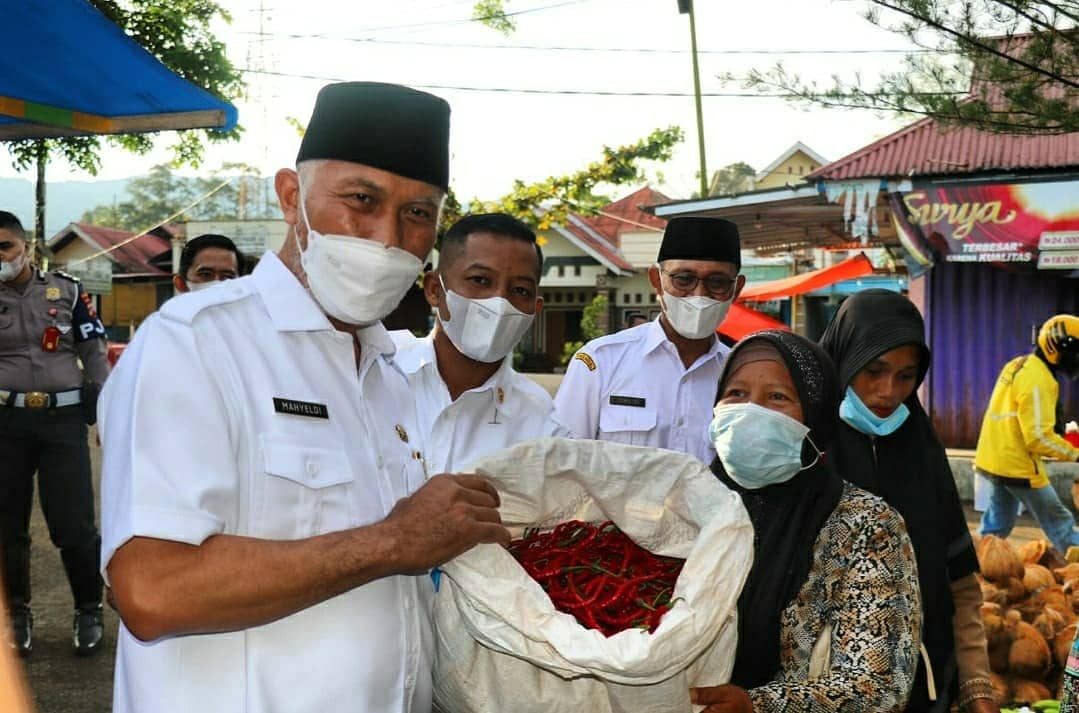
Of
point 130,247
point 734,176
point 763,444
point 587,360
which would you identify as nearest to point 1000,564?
point 587,360

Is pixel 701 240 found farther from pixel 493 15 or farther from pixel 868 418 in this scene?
pixel 493 15

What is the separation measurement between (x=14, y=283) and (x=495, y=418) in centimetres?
343

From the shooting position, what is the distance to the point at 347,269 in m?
1.92

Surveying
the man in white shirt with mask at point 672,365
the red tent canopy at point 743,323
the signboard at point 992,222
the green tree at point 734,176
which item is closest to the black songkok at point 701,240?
the man in white shirt with mask at point 672,365

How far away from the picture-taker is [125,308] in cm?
3762

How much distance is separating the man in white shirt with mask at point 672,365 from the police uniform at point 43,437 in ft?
9.36

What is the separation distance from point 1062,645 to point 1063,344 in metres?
3.33

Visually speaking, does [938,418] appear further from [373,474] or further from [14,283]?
[373,474]

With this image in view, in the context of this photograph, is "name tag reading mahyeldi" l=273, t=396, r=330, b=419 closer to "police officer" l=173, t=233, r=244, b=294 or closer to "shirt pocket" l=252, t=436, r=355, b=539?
"shirt pocket" l=252, t=436, r=355, b=539

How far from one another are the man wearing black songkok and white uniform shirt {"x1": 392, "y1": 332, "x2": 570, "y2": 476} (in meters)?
1.10

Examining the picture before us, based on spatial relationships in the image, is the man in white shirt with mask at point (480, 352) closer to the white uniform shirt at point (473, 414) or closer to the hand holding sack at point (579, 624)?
the white uniform shirt at point (473, 414)

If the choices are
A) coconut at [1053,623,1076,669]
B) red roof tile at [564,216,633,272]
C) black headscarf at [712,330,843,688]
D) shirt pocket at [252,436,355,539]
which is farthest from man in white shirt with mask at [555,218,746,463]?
red roof tile at [564,216,633,272]

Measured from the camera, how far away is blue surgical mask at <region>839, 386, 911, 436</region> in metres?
2.97

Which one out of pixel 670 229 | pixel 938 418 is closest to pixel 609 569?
pixel 670 229
